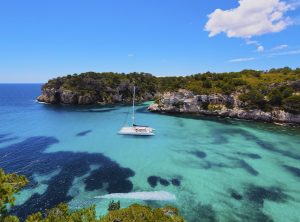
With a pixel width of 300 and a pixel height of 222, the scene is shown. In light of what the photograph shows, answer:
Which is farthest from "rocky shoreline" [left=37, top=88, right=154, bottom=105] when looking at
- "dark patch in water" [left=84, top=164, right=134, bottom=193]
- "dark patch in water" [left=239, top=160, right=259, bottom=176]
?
"dark patch in water" [left=239, top=160, right=259, bottom=176]

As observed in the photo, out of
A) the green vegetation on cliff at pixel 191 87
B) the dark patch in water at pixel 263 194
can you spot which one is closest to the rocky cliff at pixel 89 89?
the green vegetation on cliff at pixel 191 87

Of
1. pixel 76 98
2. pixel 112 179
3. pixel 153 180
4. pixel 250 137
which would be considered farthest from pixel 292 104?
pixel 76 98

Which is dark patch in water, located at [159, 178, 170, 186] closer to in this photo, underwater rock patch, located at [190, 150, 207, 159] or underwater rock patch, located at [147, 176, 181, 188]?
underwater rock patch, located at [147, 176, 181, 188]

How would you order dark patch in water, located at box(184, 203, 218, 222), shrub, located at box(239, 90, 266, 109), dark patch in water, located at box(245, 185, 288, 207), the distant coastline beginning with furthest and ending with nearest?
shrub, located at box(239, 90, 266, 109) → the distant coastline → dark patch in water, located at box(245, 185, 288, 207) → dark patch in water, located at box(184, 203, 218, 222)

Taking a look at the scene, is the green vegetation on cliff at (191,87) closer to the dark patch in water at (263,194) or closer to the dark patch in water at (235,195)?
the dark patch in water at (263,194)

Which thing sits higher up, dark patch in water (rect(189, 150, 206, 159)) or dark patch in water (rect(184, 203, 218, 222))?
dark patch in water (rect(189, 150, 206, 159))

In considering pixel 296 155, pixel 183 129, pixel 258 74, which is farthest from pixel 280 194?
pixel 258 74

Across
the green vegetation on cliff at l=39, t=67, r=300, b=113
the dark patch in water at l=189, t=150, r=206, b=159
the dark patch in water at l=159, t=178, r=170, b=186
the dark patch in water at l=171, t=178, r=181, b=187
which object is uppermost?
the green vegetation on cliff at l=39, t=67, r=300, b=113
